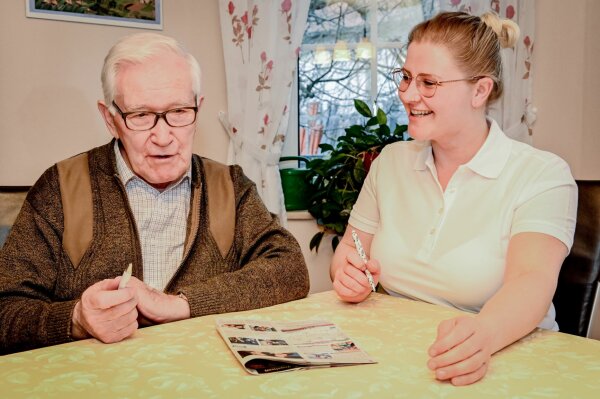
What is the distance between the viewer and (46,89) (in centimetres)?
276

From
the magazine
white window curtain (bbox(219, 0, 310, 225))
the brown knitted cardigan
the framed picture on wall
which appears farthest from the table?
the framed picture on wall

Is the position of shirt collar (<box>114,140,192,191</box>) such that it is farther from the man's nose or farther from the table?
the table

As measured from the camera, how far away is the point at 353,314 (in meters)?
1.42

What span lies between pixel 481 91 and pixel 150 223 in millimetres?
915

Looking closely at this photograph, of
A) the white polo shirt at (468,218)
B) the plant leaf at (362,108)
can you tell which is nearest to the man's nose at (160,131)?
the white polo shirt at (468,218)

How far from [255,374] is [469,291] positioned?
682 millimetres

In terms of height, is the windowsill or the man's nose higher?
the man's nose

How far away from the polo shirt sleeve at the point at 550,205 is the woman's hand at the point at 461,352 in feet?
1.38

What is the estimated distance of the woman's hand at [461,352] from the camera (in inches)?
38.9

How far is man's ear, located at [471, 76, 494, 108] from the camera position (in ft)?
5.36

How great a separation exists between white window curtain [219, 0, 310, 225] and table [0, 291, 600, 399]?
1.81m

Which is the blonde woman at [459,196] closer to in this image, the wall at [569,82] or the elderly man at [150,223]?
the elderly man at [150,223]

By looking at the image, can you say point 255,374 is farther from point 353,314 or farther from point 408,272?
point 408,272

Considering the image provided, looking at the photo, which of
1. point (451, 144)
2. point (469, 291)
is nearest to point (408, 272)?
point (469, 291)
